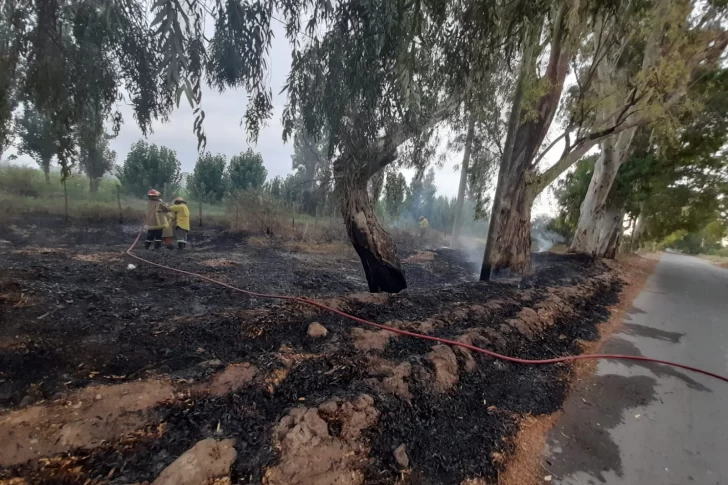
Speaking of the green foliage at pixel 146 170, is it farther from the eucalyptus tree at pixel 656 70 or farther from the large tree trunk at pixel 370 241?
the eucalyptus tree at pixel 656 70

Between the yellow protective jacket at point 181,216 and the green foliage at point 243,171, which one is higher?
the green foliage at point 243,171

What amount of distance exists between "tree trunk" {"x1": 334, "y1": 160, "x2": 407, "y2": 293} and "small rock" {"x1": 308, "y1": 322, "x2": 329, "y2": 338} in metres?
2.40

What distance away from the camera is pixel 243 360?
2.88m

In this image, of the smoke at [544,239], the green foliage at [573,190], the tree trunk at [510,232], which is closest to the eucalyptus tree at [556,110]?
the tree trunk at [510,232]

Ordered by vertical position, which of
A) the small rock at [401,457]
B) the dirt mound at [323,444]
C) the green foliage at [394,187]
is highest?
the green foliage at [394,187]

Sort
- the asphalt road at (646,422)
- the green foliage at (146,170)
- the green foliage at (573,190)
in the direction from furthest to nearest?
the green foliage at (146,170) → the green foliage at (573,190) → the asphalt road at (646,422)

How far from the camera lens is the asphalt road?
2.40m

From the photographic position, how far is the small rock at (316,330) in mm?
3594

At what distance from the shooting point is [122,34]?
393 cm

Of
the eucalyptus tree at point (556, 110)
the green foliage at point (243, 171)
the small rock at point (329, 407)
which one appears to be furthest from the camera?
the green foliage at point (243, 171)

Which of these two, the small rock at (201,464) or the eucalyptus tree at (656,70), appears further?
the eucalyptus tree at (656,70)

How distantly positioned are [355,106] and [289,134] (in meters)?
1.53

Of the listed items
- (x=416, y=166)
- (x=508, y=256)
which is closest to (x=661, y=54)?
(x=508, y=256)

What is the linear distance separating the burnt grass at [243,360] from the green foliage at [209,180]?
14185 mm
